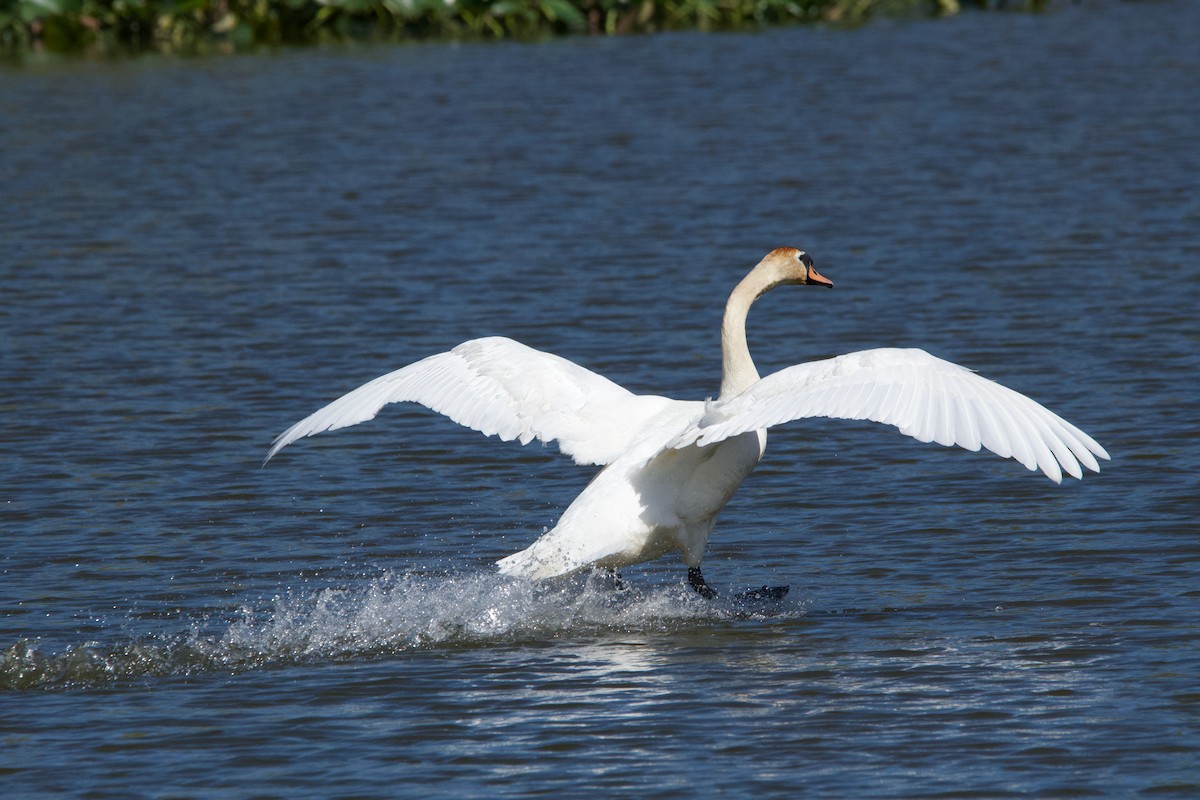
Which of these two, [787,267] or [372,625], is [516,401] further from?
[787,267]

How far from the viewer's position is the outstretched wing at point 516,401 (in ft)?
22.9

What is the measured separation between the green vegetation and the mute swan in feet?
60.0

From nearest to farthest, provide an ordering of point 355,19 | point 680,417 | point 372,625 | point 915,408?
1. point 915,408
2. point 372,625
3. point 680,417
4. point 355,19

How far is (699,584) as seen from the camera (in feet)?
23.0

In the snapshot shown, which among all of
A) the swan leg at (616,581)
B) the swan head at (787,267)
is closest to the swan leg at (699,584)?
the swan leg at (616,581)

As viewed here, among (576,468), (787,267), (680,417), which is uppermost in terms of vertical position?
(787,267)

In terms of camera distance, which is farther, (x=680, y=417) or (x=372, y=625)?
(x=680, y=417)

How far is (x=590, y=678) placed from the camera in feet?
19.9

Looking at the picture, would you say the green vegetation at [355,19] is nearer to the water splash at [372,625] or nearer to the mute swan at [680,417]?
the mute swan at [680,417]

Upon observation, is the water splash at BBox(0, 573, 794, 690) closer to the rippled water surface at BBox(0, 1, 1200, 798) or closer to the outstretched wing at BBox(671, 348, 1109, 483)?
the rippled water surface at BBox(0, 1, 1200, 798)

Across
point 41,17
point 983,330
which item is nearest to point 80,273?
point 983,330

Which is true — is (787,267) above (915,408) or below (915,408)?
above

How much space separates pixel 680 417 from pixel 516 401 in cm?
63

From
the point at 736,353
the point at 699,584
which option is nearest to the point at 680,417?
the point at 736,353
